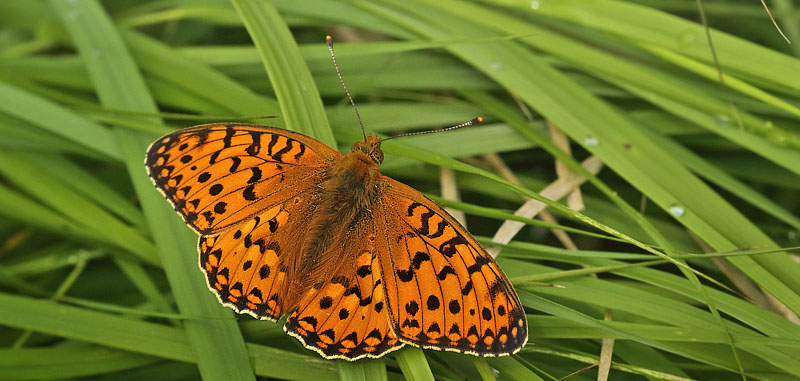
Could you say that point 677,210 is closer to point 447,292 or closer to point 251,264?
point 447,292

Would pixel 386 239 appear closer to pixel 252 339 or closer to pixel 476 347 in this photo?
pixel 476 347

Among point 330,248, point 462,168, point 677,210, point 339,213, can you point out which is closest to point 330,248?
point 330,248

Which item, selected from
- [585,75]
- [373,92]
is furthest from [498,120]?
[373,92]

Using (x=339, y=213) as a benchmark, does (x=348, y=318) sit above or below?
below

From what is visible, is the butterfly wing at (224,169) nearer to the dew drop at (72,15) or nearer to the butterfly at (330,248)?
the butterfly at (330,248)

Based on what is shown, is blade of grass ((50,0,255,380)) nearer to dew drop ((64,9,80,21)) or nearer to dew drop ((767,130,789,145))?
dew drop ((64,9,80,21))
